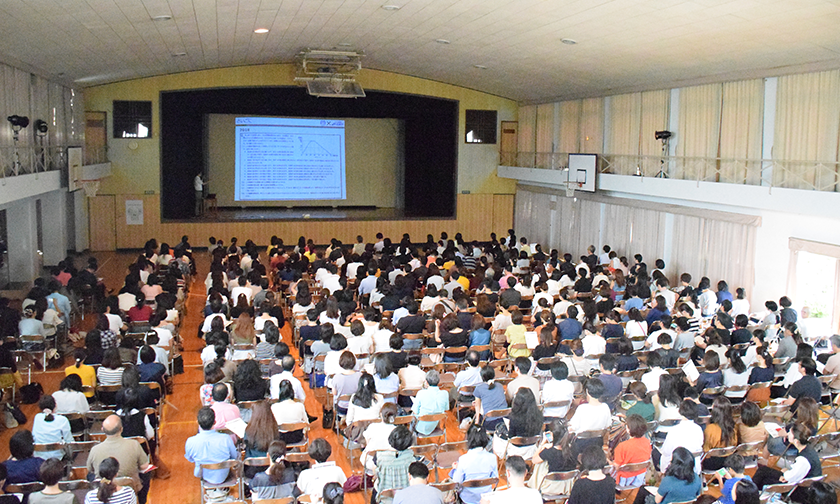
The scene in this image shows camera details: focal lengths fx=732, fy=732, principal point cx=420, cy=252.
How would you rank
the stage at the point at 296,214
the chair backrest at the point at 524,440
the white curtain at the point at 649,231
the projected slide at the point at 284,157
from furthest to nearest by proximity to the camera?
the projected slide at the point at 284,157
the stage at the point at 296,214
the white curtain at the point at 649,231
the chair backrest at the point at 524,440

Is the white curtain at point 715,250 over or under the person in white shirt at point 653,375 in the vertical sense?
over

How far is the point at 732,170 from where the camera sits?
15.2m

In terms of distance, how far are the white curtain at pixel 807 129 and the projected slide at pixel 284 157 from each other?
1559 cm

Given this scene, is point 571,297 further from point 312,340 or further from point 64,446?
point 64,446

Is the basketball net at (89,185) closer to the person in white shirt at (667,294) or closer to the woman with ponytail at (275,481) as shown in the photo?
the person in white shirt at (667,294)

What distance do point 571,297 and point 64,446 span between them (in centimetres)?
946

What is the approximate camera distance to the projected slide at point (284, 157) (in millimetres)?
25078

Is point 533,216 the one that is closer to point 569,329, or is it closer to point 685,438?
point 569,329

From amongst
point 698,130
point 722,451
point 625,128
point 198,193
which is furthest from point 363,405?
point 198,193

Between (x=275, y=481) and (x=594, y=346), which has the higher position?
(x=594, y=346)

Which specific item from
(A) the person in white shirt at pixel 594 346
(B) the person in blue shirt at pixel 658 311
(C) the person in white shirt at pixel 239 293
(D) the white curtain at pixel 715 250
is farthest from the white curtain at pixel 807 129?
(C) the person in white shirt at pixel 239 293

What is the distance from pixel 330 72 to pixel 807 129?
12303 millimetres

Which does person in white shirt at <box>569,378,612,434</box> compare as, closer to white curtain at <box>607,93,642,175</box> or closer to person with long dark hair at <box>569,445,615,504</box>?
person with long dark hair at <box>569,445,615,504</box>

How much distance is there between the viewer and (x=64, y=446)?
6504 millimetres
